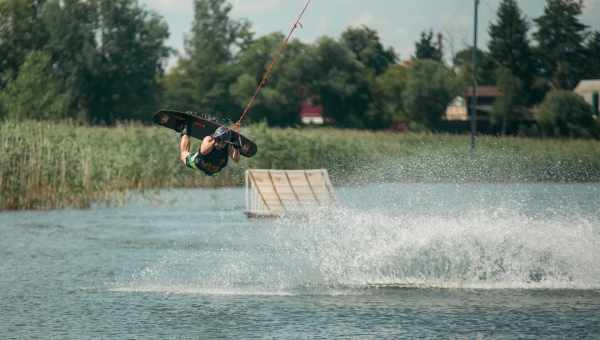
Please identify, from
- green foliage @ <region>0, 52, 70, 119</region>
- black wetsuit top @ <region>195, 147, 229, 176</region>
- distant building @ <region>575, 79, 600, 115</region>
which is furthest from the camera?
distant building @ <region>575, 79, 600, 115</region>

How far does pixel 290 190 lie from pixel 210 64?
7227 cm

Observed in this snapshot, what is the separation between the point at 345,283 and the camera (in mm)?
15336

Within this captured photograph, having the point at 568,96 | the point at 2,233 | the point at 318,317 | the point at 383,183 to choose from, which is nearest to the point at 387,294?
the point at 318,317

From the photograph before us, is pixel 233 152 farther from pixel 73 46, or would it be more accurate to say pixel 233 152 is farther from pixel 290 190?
pixel 73 46

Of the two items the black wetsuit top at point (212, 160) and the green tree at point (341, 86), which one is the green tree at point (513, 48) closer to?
the green tree at point (341, 86)

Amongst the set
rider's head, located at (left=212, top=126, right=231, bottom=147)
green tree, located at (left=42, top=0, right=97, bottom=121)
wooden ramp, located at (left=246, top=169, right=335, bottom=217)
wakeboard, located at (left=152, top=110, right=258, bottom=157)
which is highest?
green tree, located at (left=42, top=0, right=97, bottom=121)

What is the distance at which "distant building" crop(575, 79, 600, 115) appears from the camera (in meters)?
86.8

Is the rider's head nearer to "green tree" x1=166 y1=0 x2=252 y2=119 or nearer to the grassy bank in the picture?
the grassy bank

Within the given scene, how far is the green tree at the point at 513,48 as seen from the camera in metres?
84.8

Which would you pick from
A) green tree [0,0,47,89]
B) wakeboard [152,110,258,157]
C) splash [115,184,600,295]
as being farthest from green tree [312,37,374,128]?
wakeboard [152,110,258,157]

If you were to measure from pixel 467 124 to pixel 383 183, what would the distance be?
34991 millimetres

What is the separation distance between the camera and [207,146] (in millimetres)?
14266

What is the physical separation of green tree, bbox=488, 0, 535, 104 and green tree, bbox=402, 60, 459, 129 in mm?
4249

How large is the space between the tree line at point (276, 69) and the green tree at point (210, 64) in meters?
0.13
